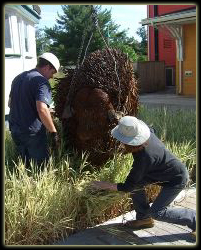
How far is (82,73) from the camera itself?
4.71 meters

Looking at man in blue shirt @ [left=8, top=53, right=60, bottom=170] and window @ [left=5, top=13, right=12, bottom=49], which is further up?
window @ [left=5, top=13, right=12, bottom=49]

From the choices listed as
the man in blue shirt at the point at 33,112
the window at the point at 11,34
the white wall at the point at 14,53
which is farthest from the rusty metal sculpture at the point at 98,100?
the window at the point at 11,34

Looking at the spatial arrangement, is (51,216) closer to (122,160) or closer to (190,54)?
(122,160)

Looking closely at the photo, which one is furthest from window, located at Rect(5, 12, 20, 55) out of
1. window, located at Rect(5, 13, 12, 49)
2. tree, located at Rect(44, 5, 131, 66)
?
tree, located at Rect(44, 5, 131, 66)

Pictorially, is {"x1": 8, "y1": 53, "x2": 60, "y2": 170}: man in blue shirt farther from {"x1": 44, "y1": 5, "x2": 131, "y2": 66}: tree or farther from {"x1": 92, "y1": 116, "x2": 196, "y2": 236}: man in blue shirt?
{"x1": 44, "y1": 5, "x2": 131, "y2": 66}: tree

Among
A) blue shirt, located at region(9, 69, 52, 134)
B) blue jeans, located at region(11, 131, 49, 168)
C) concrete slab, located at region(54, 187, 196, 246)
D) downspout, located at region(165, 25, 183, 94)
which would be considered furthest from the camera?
downspout, located at region(165, 25, 183, 94)

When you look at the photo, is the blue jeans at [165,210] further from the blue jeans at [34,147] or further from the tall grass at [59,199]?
the blue jeans at [34,147]

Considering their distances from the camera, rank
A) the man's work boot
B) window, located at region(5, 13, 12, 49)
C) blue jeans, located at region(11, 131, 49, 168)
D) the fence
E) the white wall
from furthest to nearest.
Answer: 1. the fence
2. window, located at region(5, 13, 12, 49)
3. the white wall
4. blue jeans, located at region(11, 131, 49, 168)
5. the man's work boot

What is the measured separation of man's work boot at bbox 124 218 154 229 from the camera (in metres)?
3.95

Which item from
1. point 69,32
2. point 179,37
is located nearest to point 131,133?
point 179,37

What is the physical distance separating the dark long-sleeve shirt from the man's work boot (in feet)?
1.33

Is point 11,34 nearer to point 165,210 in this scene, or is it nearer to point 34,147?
point 34,147

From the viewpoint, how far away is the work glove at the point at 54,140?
457cm

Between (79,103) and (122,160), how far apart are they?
0.86 m
